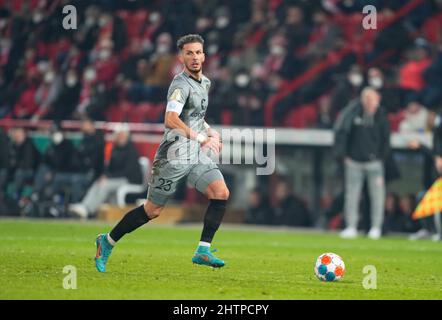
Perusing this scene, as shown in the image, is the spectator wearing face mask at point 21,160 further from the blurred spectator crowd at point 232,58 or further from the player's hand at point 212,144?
the player's hand at point 212,144

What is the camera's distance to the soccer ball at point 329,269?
10781 millimetres

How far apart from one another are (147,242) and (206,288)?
21.6ft

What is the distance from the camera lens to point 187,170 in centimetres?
1141

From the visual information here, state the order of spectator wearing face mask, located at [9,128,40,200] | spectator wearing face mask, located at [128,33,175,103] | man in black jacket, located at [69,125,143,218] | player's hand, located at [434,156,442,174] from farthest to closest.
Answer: spectator wearing face mask, located at [128,33,175,103] < spectator wearing face mask, located at [9,128,40,200] < man in black jacket, located at [69,125,143,218] < player's hand, located at [434,156,442,174]

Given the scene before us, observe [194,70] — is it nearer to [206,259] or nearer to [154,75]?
[206,259]

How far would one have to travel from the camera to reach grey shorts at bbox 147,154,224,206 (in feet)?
37.0

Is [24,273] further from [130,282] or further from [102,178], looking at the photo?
[102,178]

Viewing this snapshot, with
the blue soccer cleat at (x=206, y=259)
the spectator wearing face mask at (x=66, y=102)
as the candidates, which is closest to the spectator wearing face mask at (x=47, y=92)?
the spectator wearing face mask at (x=66, y=102)

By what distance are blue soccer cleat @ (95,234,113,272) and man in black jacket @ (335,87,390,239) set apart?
871 centimetres

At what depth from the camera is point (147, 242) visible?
1625cm

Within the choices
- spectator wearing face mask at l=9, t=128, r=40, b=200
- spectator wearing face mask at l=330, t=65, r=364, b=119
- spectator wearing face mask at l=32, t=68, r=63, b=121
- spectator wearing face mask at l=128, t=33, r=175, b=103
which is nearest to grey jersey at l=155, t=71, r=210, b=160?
spectator wearing face mask at l=330, t=65, r=364, b=119

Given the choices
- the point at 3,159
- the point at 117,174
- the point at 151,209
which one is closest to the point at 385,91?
the point at 117,174

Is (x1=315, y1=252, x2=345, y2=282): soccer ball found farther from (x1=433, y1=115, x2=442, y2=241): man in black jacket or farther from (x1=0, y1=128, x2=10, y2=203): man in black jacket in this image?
(x1=0, y1=128, x2=10, y2=203): man in black jacket

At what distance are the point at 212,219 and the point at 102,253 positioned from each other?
1.13 meters
